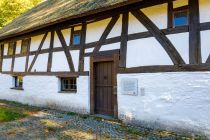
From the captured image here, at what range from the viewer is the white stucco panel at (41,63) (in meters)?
12.3

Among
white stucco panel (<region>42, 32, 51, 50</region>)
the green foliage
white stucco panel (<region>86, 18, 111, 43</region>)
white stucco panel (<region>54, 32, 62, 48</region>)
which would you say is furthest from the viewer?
the green foliage

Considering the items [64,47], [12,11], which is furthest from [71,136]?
[12,11]

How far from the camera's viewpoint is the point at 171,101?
7.21m

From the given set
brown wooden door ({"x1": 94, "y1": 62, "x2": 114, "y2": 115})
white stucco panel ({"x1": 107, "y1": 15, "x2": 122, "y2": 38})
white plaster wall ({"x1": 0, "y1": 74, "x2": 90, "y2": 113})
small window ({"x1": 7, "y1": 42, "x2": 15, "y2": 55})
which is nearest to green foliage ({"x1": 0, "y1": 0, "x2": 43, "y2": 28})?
small window ({"x1": 7, "y1": 42, "x2": 15, "y2": 55})

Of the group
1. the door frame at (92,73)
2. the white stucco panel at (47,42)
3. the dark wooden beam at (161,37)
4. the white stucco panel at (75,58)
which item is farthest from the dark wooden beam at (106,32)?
the white stucco panel at (47,42)

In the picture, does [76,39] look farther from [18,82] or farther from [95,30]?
[18,82]

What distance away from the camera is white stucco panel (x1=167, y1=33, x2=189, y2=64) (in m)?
7.04

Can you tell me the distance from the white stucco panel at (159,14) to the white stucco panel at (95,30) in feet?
5.69

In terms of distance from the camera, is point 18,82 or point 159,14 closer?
point 159,14

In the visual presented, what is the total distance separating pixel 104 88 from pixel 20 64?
6466 mm

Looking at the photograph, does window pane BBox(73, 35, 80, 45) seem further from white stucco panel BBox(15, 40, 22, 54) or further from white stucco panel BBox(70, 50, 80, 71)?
white stucco panel BBox(15, 40, 22, 54)

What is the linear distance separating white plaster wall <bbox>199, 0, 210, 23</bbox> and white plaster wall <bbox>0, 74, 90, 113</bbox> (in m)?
4.66

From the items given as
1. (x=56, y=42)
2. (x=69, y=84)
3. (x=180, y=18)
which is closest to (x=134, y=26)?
(x=180, y=18)

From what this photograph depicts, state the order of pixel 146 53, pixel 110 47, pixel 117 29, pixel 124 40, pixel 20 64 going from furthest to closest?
pixel 20 64 < pixel 110 47 < pixel 117 29 < pixel 124 40 < pixel 146 53
